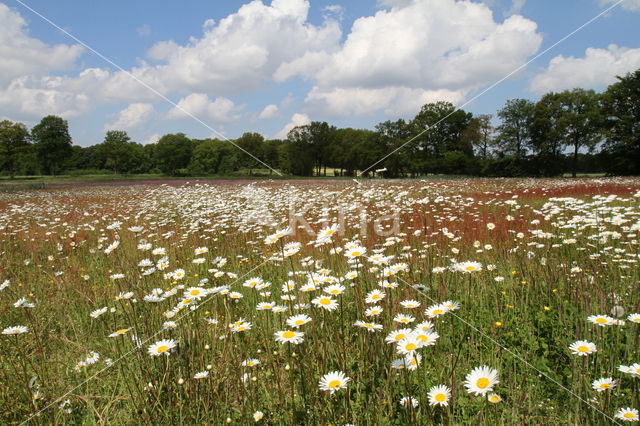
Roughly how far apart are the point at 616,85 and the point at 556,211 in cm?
5404

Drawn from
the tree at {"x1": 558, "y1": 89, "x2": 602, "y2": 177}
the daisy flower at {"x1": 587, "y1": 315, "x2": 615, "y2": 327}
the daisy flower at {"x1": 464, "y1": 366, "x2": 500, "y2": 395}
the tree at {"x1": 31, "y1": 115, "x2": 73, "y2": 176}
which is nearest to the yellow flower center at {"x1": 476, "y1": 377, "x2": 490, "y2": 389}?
the daisy flower at {"x1": 464, "y1": 366, "x2": 500, "y2": 395}

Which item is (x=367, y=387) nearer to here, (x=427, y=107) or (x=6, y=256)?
(x=6, y=256)

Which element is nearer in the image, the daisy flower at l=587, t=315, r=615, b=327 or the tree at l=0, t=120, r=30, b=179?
the daisy flower at l=587, t=315, r=615, b=327

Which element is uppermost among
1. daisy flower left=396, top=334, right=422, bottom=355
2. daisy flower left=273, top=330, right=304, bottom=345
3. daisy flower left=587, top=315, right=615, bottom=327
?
daisy flower left=396, top=334, right=422, bottom=355

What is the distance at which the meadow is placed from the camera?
2113 mm

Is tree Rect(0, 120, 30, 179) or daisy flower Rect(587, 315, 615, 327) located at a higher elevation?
tree Rect(0, 120, 30, 179)

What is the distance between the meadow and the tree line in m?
34.2

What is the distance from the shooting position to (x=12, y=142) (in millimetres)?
55969

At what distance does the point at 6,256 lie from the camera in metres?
6.70

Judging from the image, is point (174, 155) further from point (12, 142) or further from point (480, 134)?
point (480, 134)

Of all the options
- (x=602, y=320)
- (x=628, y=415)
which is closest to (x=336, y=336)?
(x=628, y=415)

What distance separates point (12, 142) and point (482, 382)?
74551 millimetres

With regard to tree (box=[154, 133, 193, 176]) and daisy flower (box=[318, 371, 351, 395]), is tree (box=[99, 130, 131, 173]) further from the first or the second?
daisy flower (box=[318, 371, 351, 395])

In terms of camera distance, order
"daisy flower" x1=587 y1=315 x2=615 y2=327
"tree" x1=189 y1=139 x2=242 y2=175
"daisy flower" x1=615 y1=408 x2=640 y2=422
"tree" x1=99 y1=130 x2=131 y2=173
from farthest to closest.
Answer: "tree" x1=99 y1=130 x2=131 y2=173 < "tree" x1=189 y1=139 x2=242 y2=175 < "daisy flower" x1=587 y1=315 x2=615 y2=327 < "daisy flower" x1=615 y1=408 x2=640 y2=422
